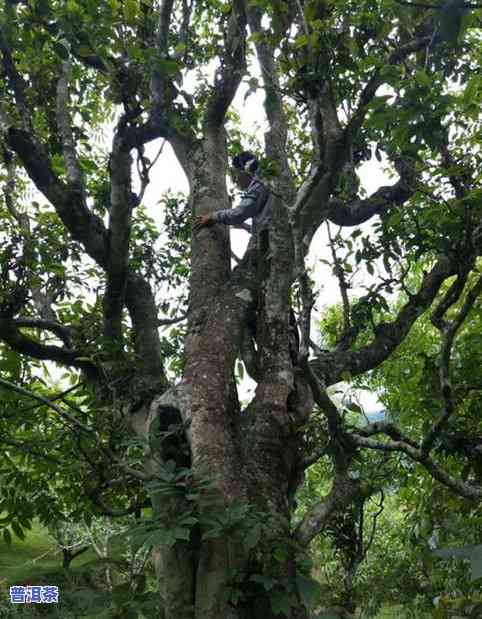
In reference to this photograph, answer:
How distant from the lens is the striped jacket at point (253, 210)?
357 cm

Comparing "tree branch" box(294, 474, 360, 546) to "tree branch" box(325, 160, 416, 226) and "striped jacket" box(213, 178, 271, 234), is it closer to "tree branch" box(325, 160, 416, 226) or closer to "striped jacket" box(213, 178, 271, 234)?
"striped jacket" box(213, 178, 271, 234)

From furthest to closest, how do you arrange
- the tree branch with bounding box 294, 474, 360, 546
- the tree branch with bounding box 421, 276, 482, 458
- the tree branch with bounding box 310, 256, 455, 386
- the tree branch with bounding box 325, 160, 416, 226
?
the tree branch with bounding box 325, 160, 416, 226 < the tree branch with bounding box 310, 256, 455, 386 < the tree branch with bounding box 294, 474, 360, 546 < the tree branch with bounding box 421, 276, 482, 458

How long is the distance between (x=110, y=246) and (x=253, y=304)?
91 centimetres

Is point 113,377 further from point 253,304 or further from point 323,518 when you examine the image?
point 323,518

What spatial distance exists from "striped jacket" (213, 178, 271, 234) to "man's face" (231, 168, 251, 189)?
0.20 meters

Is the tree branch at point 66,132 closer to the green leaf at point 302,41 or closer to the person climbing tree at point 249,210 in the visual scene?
the person climbing tree at point 249,210

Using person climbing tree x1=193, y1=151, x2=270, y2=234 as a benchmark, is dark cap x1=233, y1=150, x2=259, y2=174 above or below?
above

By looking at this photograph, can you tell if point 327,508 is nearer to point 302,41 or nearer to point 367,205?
point 302,41

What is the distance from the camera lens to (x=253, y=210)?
368 cm

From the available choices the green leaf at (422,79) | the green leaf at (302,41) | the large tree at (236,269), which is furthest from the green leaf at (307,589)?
the green leaf at (302,41)

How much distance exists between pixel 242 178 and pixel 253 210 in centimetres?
44

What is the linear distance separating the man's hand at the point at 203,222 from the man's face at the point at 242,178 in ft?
1.51

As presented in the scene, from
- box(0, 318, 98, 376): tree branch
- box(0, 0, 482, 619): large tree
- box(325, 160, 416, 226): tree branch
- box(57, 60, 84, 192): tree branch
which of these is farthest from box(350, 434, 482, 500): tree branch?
box(325, 160, 416, 226): tree branch

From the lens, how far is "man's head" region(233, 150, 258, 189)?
152 inches
